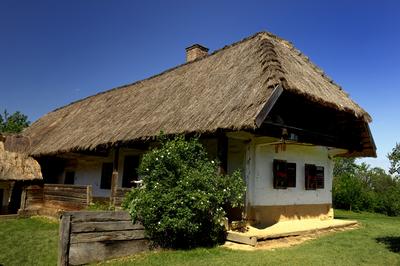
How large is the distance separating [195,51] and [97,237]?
12114mm

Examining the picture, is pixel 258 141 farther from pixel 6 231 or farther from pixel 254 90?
pixel 6 231

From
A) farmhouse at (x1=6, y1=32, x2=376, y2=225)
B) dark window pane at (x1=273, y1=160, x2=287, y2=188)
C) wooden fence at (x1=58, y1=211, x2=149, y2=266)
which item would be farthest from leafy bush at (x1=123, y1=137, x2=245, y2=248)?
dark window pane at (x1=273, y1=160, x2=287, y2=188)

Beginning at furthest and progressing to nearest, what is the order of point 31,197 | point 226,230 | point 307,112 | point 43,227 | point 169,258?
1. point 31,197
2. point 43,227
3. point 307,112
4. point 226,230
5. point 169,258

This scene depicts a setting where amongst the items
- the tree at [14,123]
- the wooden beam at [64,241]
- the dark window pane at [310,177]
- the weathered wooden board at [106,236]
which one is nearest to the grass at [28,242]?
the wooden beam at [64,241]

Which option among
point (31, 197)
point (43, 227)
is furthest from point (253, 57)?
point (31, 197)

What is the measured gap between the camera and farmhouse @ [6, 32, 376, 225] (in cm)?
940

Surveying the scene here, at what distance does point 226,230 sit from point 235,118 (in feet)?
9.02

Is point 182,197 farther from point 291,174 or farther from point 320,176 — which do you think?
point 320,176

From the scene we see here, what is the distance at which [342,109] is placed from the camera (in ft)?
34.4

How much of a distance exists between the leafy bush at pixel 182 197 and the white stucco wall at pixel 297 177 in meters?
1.89

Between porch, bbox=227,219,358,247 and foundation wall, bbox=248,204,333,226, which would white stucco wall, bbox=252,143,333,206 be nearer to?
foundation wall, bbox=248,204,333,226

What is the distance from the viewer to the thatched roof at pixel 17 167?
598 inches

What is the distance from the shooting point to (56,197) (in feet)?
48.5

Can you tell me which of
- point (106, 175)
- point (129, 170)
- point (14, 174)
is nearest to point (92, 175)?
point (106, 175)
